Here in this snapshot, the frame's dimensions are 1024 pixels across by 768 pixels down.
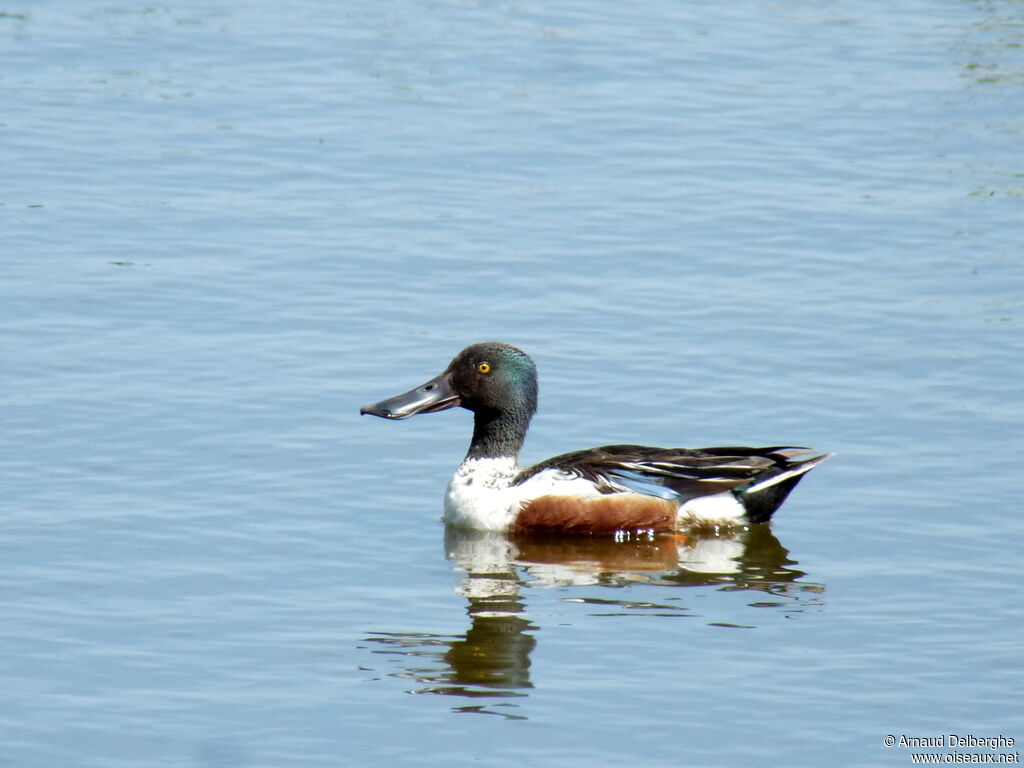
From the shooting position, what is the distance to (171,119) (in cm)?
1878

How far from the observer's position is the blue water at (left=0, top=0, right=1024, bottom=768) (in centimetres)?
879

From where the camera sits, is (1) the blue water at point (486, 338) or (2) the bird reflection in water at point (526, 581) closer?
(1) the blue water at point (486, 338)

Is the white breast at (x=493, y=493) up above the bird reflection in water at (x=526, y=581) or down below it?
above

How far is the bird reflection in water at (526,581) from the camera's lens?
9055mm

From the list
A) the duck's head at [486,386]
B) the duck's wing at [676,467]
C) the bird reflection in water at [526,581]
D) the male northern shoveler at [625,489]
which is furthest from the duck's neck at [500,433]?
the bird reflection in water at [526,581]

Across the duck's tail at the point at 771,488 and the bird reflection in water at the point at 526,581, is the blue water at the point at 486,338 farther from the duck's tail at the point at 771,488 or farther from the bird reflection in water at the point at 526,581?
the duck's tail at the point at 771,488

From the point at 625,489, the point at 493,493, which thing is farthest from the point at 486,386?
the point at 625,489

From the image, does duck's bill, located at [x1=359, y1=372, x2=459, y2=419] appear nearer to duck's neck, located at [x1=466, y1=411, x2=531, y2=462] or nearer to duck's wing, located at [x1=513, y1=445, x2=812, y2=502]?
duck's neck, located at [x1=466, y1=411, x2=531, y2=462]

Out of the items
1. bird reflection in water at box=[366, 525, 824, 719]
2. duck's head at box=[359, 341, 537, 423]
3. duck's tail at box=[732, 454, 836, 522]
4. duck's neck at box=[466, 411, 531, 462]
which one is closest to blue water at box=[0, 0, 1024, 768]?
bird reflection in water at box=[366, 525, 824, 719]

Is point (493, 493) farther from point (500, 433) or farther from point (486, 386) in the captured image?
point (486, 386)

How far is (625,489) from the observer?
11625 millimetres

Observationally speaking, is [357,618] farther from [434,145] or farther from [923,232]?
[434,145]

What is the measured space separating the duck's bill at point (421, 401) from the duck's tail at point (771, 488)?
1913 mm

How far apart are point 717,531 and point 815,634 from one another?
88.0 inches
